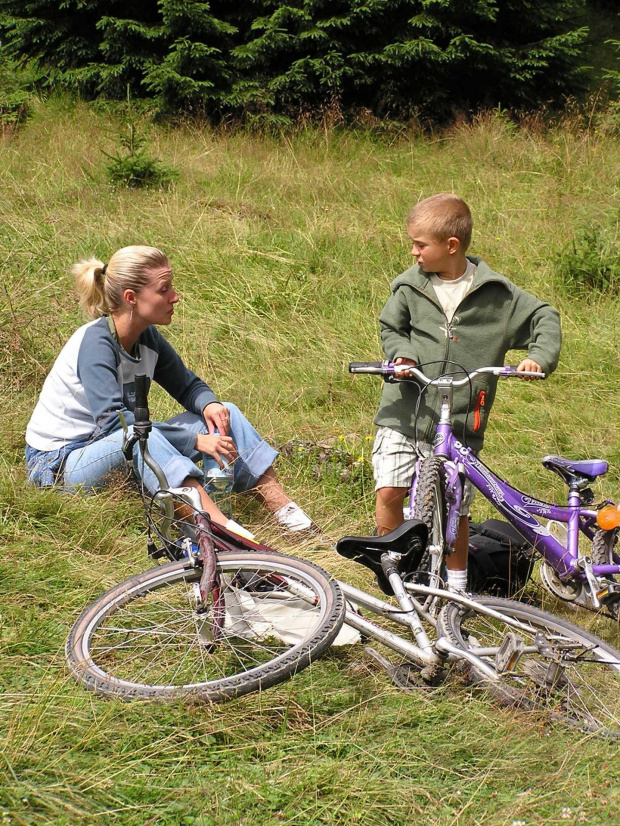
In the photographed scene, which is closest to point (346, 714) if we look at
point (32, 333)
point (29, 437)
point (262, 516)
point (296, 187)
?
point (262, 516)

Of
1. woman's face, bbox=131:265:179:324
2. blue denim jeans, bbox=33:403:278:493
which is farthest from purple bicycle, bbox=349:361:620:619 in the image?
woman's face, bbox=131:265:179:324

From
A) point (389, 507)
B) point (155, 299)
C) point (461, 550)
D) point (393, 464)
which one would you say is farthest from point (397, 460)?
point (155, 299)

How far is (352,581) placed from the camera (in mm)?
3568

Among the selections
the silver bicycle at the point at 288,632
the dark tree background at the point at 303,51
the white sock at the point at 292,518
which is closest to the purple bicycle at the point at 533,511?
the silver bicycle at the point at 288,632

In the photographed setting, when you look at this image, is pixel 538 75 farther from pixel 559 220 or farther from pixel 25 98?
pixel 25 98

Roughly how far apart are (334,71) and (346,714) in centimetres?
901

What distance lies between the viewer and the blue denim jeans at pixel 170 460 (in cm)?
365

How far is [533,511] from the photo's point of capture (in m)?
3.38

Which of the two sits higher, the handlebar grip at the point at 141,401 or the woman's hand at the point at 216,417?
the handlebar grip at the point at 141,401

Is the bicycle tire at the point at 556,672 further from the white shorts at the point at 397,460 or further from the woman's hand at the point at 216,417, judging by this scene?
the woman's hand at the point at 216,417

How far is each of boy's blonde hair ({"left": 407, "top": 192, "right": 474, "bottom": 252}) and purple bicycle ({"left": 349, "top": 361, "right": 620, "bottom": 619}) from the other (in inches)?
21.7

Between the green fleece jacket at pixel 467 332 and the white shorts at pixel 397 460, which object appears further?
the white shorts at pixel 397 460

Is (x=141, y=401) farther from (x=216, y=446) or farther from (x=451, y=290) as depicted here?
(x=451, y=290)

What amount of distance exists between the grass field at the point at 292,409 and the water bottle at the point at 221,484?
12cm
